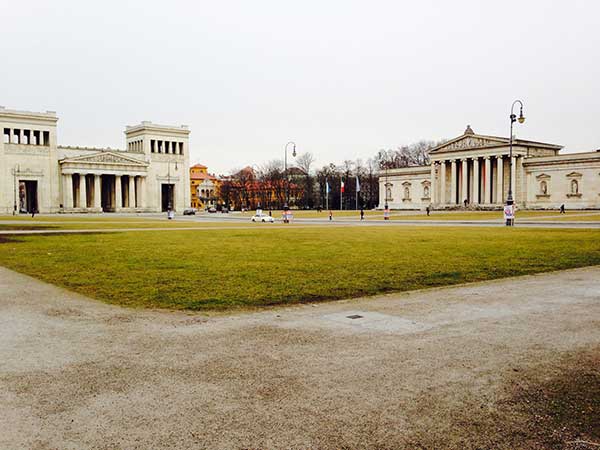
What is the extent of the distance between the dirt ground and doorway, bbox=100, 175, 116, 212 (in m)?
126

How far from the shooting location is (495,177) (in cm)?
10569

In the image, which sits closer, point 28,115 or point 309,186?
point 28,115

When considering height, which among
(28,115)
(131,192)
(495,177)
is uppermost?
(28,115)

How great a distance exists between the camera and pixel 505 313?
988cm

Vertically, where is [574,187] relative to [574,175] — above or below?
below

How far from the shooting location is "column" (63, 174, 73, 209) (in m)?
119

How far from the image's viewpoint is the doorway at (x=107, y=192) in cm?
12938

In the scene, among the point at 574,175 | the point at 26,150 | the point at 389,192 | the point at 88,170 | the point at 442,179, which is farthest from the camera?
the point at 389,192

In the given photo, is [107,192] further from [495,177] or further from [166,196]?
[495,177]

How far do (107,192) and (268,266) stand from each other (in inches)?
4967

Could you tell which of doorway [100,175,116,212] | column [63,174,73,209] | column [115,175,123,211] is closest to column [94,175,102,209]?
column [115,175,123,211]

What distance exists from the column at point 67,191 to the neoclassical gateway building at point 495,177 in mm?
72509

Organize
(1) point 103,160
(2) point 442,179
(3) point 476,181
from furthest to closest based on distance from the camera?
(1) point 103,160, (2) point 442,179, (3) point 476,181

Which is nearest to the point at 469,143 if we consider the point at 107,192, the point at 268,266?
the point at 107,192
